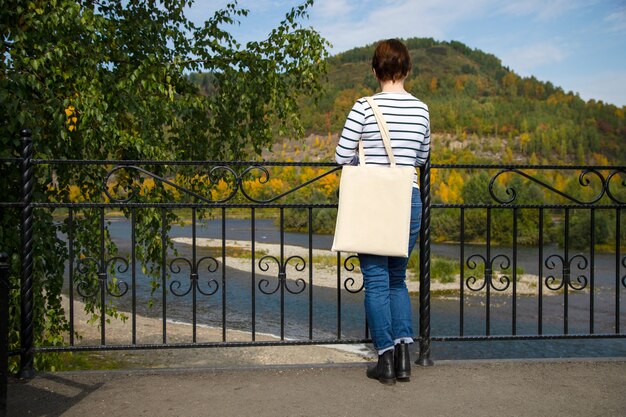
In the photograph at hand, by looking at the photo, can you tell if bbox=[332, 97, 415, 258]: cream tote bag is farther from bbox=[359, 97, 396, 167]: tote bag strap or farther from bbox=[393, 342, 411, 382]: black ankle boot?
bbox=[393, 342, 411, 382]: black ankle boot

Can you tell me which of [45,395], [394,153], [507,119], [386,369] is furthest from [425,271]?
[507,119]

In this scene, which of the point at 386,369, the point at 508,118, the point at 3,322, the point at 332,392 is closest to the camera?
the point at 3,322

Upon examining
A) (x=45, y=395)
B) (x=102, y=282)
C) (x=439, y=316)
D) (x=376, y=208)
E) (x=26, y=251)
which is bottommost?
(x=439, y=316)

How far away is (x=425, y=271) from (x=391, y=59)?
1.42 metres

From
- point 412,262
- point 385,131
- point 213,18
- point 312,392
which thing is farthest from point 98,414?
point 412,262

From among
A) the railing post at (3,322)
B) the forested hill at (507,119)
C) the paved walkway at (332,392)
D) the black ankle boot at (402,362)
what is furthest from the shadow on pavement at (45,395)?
the forested hill at (507,119)

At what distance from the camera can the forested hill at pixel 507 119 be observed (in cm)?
12019

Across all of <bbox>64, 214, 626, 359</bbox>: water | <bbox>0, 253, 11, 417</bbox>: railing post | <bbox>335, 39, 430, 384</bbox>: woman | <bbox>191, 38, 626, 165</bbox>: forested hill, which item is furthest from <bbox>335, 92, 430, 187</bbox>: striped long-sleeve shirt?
<bbox>191, 38, 626, 165</bbox>: forested hill

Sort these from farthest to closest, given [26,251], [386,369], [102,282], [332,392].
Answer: [102,282] < [26,251] < [386,369] < [332,392]

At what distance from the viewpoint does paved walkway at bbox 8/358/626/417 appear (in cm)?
294

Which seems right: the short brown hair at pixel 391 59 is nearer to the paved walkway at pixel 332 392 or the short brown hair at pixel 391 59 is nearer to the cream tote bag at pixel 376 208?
the cream tote bag at pixel 376 208

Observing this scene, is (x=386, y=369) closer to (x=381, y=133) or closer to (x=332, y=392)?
(x=332, y=392)

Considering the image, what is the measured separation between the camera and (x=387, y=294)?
128 inches

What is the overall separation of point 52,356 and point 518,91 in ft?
496
